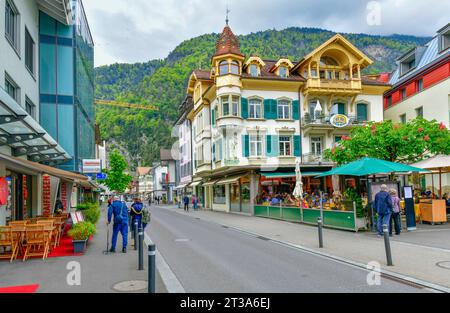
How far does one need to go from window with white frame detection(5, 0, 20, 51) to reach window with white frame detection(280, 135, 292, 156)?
2043 centimetres

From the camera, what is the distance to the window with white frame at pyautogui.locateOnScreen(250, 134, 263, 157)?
30703 millimetres

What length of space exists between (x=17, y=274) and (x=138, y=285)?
3036mm

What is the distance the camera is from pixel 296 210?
20.1 meters

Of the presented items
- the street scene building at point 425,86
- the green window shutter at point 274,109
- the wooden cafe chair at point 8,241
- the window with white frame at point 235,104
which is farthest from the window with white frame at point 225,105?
the wooden cafe chair at point 8,241

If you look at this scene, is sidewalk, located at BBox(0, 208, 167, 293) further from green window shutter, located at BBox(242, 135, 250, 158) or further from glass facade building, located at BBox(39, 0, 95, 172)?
green window shutter, located at BBox(242, 135, 250, 158)

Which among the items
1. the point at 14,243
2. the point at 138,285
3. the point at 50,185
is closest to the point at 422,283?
the point at 138,285

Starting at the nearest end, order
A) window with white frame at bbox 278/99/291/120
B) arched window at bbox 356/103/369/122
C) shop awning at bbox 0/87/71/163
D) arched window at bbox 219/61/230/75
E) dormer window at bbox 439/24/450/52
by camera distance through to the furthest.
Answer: shop awning at bbox 0/87/71/163, dormer window at bbox 439/24/450/52, arched window at bbox 219/61/230/75, window with white frame at bbox 278/99/291/120, arched window at bbox 356/103/369/122

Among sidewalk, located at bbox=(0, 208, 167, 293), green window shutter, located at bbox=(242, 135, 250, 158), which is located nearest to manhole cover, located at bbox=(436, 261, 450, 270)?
sidewalk, located at bbox=(0, 208, 167, 293)

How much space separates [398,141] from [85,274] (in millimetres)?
14803

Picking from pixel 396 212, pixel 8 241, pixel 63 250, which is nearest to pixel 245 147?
pixel 396 212

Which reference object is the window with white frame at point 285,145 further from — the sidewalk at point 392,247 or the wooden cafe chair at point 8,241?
the wooden cafe chair at point 8,241

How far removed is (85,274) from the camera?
841 centimetres

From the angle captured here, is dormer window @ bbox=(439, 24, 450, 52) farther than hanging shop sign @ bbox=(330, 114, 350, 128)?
No

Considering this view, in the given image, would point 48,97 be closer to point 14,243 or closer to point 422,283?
point 14,243
